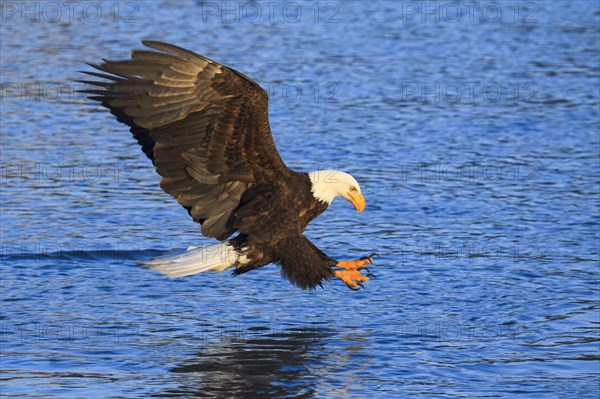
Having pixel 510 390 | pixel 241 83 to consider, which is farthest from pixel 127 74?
pixel 510 390

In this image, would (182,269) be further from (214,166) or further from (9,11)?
(9,11)

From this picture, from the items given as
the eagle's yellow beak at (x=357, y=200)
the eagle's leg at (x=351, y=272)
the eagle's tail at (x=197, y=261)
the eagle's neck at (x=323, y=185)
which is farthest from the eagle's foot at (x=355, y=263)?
the eagle's tail at (x=197, y=261)

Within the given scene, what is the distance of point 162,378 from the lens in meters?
6.31

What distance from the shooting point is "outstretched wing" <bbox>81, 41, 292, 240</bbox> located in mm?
6188

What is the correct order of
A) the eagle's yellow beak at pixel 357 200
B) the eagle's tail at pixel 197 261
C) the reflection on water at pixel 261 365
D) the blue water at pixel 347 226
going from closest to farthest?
the reflection on water at pixel 261 365 < the blue water at pixel 347 226 < the eagle's tail at pixel 197 261 < the eagle's yellow beak at pixel 357 200

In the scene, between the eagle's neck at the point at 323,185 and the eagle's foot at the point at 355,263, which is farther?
the eagle's foot at the point at 355,263

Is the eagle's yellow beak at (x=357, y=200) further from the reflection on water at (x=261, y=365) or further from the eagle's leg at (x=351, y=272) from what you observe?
the reflection on water at (x=261, y=365)

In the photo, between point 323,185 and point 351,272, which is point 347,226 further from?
point 323,185

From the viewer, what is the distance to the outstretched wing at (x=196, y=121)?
20.3ft

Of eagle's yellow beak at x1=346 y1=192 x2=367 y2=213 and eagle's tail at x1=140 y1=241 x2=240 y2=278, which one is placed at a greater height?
eagle's yellow beak at x1=346 y1=192 x2=367 y2=213

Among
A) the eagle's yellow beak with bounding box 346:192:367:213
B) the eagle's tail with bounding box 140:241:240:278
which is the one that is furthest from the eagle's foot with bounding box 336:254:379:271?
the eagle's tail with bounding box 140:241:240:278

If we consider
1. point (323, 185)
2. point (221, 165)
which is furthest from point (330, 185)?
point (221, 165)

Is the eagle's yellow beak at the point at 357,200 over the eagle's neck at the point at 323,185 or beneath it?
beneath

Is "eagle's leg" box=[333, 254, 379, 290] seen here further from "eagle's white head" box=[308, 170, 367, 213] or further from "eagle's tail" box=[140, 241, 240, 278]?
"eagle's tail" box=[140, 241, 240, 278]
